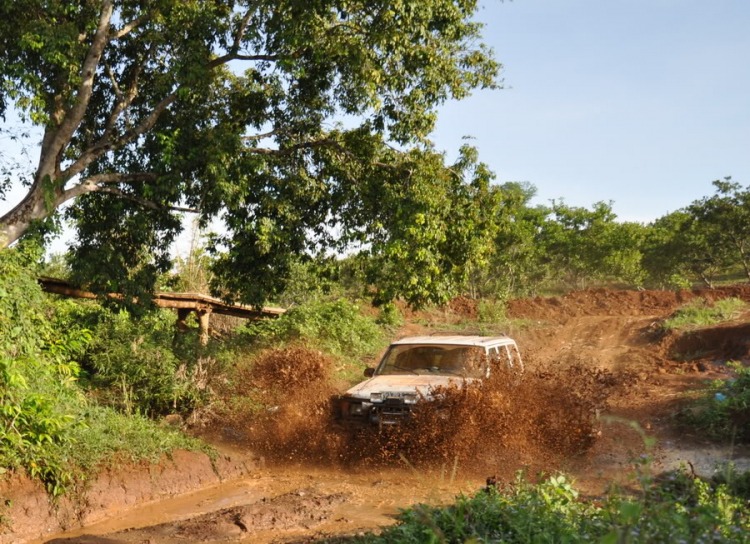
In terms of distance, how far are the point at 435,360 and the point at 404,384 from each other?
33.9 inches

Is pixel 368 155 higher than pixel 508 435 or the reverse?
higher

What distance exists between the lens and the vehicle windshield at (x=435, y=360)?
30.8 ft

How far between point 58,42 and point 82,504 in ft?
21.9

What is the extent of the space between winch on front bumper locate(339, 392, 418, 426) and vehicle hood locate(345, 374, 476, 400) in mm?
73

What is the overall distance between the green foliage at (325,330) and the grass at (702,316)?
10.3 meters

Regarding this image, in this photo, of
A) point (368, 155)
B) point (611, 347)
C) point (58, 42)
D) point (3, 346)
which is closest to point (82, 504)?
point (3, 346)

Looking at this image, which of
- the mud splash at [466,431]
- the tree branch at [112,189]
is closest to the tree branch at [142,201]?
the tree branch at [112,189]

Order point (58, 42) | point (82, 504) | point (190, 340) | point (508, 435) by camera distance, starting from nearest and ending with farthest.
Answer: point (82, 504)
point (508, 435)
point (58, 42)
point (190, 340)

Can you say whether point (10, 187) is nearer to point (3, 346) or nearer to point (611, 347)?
point (3, 346)

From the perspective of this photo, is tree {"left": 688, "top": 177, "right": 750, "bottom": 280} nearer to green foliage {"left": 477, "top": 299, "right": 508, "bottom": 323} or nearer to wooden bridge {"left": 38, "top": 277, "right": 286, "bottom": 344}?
green foliage {"left": 477, "top": 299, "right": 508, "bottom": 323}

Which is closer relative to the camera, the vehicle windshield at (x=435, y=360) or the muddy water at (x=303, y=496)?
the muddy water at (x=303, y=496)

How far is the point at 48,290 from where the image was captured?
11.5 metres

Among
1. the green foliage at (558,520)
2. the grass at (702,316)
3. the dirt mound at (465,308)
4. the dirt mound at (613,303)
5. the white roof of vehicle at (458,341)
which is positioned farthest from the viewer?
the dirt mound at (613,303)

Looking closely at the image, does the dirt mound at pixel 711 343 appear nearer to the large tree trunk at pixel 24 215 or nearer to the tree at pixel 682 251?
the large tree trunk at pixel 24 215
